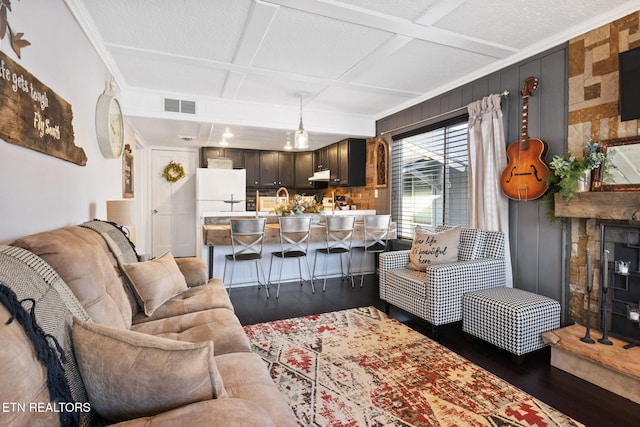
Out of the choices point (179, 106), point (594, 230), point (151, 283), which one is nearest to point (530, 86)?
point (594, 230)

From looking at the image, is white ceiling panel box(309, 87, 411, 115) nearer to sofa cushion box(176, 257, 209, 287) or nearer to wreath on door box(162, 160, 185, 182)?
sofa cushion box(176, 257, 209, 287)

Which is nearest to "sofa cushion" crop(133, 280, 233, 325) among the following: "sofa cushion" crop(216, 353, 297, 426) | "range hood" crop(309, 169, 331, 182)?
"sofa cushion" crop(216, 353, 297, 426)

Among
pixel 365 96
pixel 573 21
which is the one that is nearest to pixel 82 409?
pixel 573 21

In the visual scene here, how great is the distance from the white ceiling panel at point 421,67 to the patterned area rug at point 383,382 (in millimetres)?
2481

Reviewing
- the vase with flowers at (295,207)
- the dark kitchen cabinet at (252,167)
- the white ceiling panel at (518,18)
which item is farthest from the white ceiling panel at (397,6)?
the dark kitchen cabinet at (252,167)

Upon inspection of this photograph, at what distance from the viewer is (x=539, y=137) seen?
2.97 meters

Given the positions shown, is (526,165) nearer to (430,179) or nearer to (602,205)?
(602,205)

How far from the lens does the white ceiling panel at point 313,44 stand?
101 inches

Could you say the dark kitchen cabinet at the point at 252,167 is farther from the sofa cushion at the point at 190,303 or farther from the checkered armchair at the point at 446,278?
the sofa cushion at the point at 190,303

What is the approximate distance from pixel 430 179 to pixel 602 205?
2.14m

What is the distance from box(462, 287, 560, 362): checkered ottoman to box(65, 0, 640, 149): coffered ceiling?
6.85 ft

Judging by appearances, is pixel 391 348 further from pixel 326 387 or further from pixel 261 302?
pixel 261 302

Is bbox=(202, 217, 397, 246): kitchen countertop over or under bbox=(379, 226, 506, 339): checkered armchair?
over

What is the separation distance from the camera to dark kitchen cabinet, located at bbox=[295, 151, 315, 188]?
24.0ft
